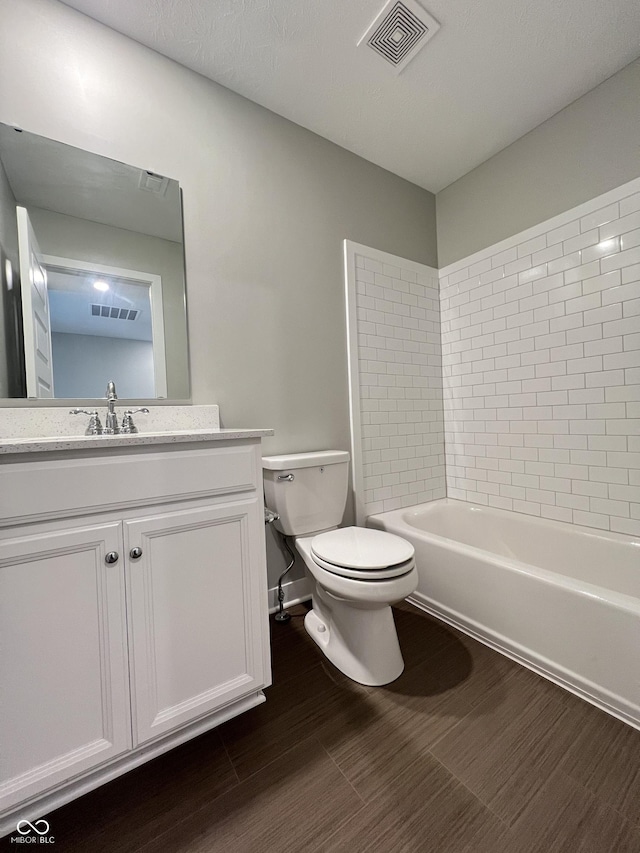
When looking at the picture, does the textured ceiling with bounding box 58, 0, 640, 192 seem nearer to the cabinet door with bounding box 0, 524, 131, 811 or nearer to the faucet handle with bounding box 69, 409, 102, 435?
the faucet handle with bounding box 69, 409, 102, 435

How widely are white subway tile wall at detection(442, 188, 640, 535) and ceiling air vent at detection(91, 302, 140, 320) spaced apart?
1.83 meters

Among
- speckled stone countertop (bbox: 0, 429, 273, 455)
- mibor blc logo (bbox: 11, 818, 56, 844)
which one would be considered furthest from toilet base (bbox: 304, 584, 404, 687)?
mibor blc logo (bbox: 11, 818, 56, 844)

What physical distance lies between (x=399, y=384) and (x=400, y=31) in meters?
1.55

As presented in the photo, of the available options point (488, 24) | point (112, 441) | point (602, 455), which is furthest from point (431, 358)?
point (112, 441)

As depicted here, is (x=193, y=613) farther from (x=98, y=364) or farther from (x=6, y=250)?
(x=6, y=250)

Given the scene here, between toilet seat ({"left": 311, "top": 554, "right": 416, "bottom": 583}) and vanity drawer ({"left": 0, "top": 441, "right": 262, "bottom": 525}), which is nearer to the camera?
vanity drawer ({"left": 0, "top": 441, "right": 262, "bottom": 525})

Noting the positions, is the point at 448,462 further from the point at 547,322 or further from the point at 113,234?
the point at 113,234

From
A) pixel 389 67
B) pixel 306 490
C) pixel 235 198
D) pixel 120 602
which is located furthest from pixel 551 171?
pixel 120 602

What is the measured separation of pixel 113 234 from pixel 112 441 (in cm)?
99

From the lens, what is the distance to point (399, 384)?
87.6 inches

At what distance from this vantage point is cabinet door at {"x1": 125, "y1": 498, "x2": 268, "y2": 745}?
934 millimetres

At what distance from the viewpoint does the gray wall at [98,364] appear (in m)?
1.29

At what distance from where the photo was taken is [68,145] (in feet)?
4.30

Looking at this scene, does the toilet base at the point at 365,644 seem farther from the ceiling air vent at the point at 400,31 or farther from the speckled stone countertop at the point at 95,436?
the ceiling air vent at the point at 400,31
